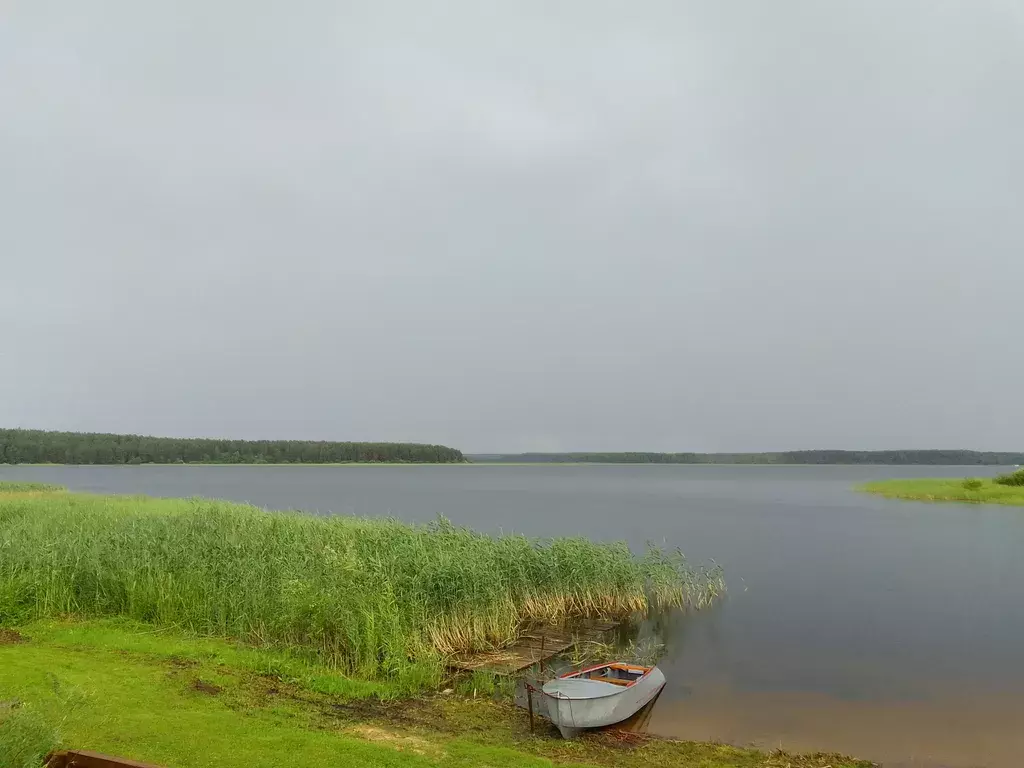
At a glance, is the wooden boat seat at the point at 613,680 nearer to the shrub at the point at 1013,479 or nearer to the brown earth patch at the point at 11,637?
the brown earth patch at the point at 11,637

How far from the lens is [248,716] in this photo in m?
7.82

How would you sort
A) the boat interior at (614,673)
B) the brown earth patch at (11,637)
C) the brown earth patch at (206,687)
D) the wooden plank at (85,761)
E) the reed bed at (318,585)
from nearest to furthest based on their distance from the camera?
the wooden plank at (85,761) → the brown earth patch at (206,687) → the brown earth patch at (11,637) → the boat interior at (614,673) → the reed bed at (318,585)

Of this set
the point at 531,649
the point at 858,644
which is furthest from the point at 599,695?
the point at 858,644

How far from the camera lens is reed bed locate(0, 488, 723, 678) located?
441 inches

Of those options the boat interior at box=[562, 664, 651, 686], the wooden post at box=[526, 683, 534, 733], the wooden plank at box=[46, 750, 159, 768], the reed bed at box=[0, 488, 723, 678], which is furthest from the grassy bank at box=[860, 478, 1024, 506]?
the wooden plank at box=[46, 750, 159, 768]

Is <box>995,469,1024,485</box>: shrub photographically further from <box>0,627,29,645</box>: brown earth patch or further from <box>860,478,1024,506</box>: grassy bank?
<box>0,627,29,645</box>: brown earth patch

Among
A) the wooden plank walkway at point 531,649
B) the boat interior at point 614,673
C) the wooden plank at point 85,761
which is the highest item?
the wooden plank at point 85,761

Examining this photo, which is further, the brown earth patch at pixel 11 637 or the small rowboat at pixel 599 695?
the brown earth patch at pixel 11 637

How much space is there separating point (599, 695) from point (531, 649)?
162 inches

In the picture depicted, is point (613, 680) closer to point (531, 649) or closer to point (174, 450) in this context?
point (531, 649)

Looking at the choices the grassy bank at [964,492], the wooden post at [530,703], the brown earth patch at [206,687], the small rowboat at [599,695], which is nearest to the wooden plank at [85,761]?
the brown earth patch at [206,687]

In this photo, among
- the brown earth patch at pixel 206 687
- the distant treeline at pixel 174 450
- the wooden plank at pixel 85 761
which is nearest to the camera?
the wooden plank at pixel 85 761

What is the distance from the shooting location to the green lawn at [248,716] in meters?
6.70

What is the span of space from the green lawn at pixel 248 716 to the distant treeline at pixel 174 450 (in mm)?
134803
